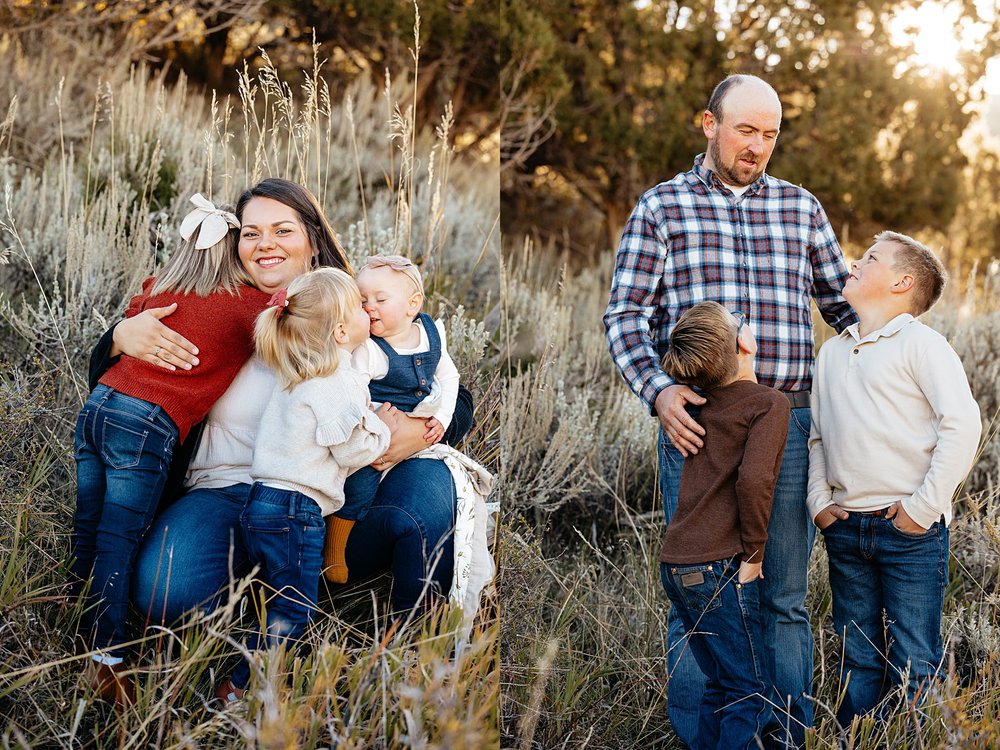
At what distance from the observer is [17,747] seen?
7.06 ft

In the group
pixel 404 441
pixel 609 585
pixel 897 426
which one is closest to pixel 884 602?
pixel 897 426

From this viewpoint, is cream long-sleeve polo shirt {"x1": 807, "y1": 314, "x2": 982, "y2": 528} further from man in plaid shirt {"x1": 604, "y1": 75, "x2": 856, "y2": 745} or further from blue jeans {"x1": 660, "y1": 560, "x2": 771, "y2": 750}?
blue jeans {"x1": 660, "y1": 560, "x2": 771, "y2": 750}

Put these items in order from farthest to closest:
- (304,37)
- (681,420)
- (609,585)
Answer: (304,37) → (609,585) → (681,420)

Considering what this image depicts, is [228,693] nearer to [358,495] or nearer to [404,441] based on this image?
[358,495]

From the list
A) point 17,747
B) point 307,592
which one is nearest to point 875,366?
point 307,592

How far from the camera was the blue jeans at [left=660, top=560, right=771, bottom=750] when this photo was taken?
242cm

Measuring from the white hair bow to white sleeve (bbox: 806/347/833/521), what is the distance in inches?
72.1

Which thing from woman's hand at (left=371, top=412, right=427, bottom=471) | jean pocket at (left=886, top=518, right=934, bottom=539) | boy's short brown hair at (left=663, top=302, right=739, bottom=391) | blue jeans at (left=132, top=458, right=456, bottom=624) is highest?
boy's short brown hair at (left=663, top=302, right=739, bottom=391)

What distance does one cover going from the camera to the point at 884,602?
2625mm

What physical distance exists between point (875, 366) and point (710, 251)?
604mm

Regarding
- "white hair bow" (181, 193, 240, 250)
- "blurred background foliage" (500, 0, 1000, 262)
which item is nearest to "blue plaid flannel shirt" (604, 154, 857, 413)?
"white hair bow" (181, 193, 240, 250)

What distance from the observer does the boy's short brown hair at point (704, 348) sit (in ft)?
8.25

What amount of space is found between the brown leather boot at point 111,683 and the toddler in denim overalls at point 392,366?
0.59 metres

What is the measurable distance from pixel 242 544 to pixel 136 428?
0.44m
